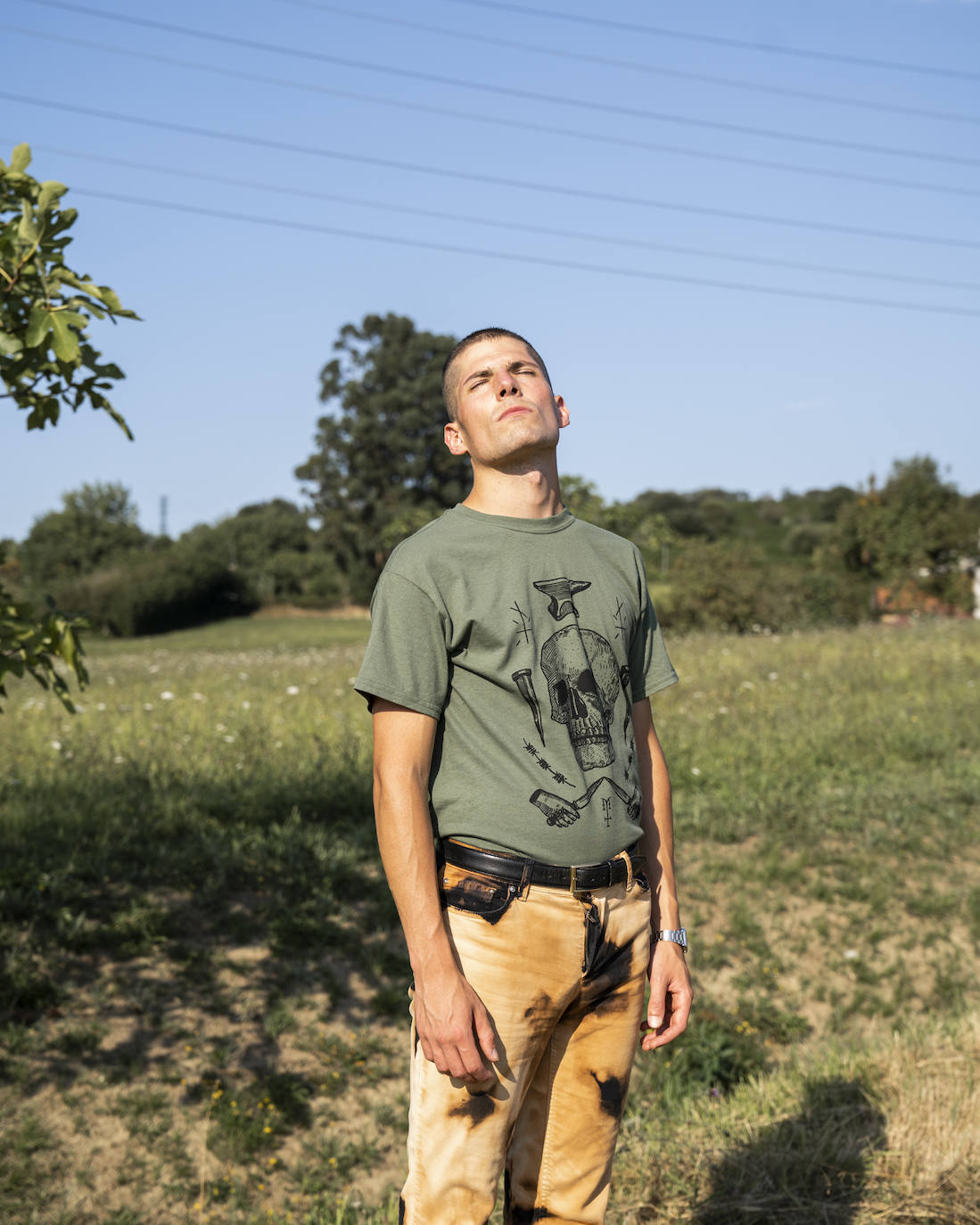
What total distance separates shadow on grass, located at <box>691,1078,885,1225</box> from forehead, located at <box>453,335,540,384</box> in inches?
108

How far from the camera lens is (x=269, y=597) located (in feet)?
186

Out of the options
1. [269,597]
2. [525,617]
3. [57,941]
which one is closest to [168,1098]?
[57,941]

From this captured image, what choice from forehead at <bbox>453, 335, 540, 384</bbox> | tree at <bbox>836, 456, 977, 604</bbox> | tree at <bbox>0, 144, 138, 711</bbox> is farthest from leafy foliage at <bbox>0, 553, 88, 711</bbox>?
tree at <bbox>836, 456, 977, 604</bbox>

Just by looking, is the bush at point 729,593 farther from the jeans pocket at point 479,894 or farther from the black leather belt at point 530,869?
the jeans pocket at point 479,894

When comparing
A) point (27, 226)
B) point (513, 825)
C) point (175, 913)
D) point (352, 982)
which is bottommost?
point (352, 982)

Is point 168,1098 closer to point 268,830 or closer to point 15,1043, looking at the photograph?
point 15,1043

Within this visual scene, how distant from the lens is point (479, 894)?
194cm

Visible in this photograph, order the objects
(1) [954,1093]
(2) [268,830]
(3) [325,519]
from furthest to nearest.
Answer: (3) [325,519], (2) [268,830], (1) [954,1093]

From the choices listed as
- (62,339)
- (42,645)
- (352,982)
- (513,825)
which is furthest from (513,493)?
(352,982)

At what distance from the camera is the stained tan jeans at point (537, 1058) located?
Result: 6.31 ft

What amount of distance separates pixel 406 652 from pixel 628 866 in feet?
2.15

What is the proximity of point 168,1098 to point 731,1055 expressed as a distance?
265cm

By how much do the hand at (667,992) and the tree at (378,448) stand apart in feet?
159

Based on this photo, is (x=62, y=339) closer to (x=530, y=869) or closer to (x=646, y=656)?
(x=646, y=656)
